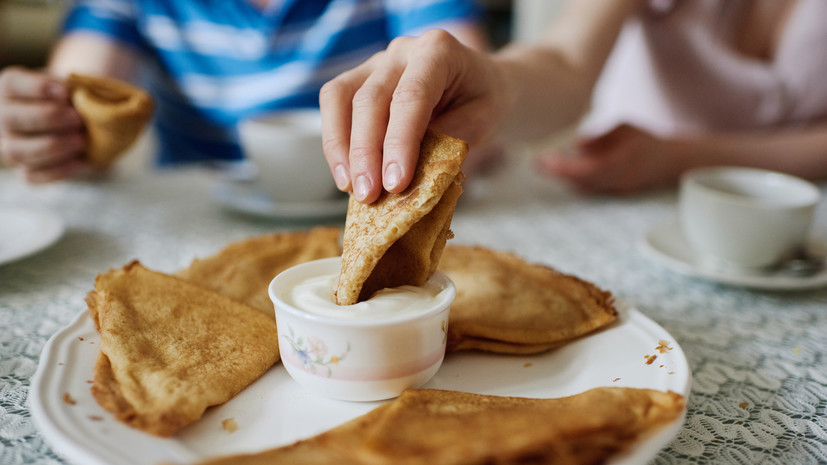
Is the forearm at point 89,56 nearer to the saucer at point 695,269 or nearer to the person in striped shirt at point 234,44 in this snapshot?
the person in striped shirt at point 234,44

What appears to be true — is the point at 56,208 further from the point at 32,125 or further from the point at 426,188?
the point at 426,188

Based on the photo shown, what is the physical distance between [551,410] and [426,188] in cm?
32

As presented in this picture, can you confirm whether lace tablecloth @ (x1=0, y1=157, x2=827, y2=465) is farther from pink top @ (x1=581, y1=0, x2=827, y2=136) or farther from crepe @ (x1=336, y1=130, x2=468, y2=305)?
pink top @ (x1=581, y1=0, x2=827, y2=136)

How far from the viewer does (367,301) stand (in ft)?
2.61

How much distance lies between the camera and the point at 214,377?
0.76 metres

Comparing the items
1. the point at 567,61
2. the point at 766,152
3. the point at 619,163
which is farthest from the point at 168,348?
the point at 766,152

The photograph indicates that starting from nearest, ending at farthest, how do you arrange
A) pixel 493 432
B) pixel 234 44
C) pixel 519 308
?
1. pixel 493 432
2. pixel 519 308
3. pixel 234 44

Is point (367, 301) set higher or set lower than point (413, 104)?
lower

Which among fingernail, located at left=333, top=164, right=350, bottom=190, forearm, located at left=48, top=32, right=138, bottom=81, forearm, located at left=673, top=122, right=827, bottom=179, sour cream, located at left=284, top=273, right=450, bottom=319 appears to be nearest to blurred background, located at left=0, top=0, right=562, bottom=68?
forearm, located at left=673, top=122, right=827, bottom=179

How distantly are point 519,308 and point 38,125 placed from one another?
4.39ft

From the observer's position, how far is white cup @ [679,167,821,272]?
3.92ft

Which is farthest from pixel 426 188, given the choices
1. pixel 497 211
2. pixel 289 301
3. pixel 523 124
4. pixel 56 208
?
pixel 56 208

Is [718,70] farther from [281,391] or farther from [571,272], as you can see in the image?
[281,391]

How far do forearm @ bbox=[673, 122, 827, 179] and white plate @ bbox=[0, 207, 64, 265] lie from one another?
1846 millimetres
